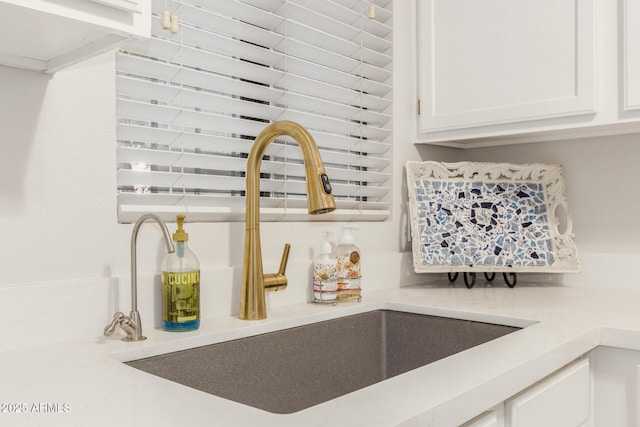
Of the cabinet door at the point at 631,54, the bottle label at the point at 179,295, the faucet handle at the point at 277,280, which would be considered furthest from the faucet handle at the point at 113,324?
the cabinet door at the point at 631,54

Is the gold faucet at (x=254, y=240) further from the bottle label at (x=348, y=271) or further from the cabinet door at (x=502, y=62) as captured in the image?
the cabinet door at (x=502, y=62)

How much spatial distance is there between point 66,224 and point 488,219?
128 cm

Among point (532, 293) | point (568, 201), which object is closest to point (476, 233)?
point (532, 293)

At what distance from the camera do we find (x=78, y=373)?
88 cm

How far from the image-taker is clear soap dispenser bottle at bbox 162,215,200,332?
1.14 m

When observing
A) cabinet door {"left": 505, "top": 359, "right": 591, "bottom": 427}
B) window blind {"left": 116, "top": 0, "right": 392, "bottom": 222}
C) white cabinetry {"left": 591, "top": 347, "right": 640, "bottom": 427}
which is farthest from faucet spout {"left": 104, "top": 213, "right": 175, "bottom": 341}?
white cabinetry {"left": 591, "top": 347, "right": 640, "bottom": 427}

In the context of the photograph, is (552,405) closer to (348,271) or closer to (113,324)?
(348,271)

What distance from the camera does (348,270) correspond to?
5.00 ft

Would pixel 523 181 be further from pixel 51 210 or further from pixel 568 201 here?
pixel 51 210

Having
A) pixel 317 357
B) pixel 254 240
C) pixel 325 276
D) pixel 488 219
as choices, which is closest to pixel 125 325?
pixel 254 240

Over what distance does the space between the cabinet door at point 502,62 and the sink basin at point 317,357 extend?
71 cm

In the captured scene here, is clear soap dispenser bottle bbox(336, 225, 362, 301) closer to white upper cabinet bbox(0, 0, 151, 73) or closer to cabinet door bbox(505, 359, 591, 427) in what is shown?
cabinet door bbox(505, 359, 591, 427)

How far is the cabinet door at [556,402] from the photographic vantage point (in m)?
0.94

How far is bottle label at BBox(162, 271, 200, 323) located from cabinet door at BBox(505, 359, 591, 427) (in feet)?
2.04
